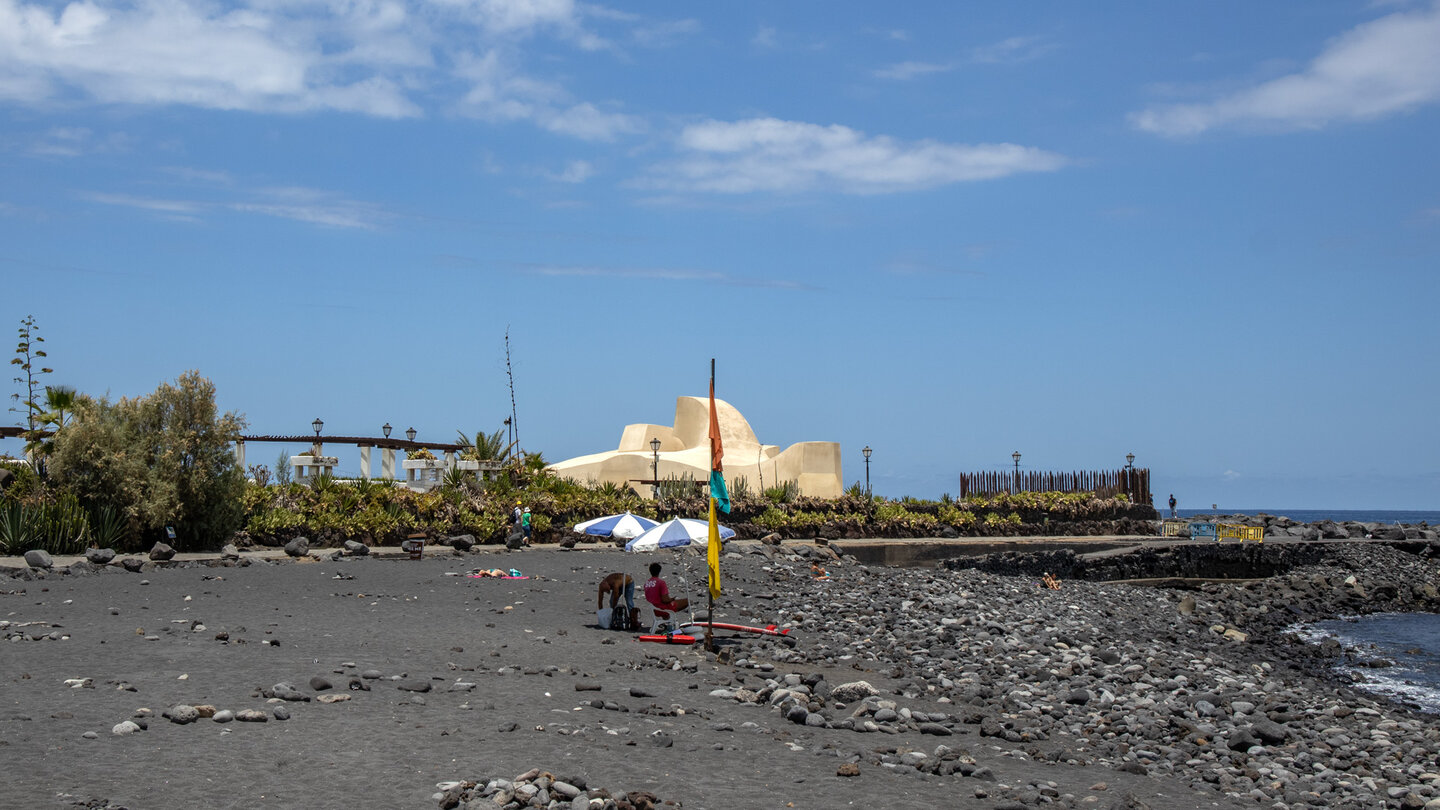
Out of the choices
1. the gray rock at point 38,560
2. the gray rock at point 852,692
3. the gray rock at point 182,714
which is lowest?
the gray rock at point 852,692

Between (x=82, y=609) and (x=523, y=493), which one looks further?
(x=523, y=493)

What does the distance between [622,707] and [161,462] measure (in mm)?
14780

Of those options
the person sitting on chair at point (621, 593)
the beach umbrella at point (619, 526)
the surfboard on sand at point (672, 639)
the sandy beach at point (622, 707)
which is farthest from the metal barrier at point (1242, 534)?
the surfboard on sand at point (672, 639)

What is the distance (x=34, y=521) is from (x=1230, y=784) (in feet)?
61.0

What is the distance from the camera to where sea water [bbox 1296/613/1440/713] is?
14492mm

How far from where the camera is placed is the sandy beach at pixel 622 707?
21.3 ft

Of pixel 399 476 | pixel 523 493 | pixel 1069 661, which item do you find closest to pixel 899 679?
pixel 1069 661

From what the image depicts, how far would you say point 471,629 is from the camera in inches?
495

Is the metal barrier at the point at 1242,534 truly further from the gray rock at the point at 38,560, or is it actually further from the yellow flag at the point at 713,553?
the gray rock at the point at 38,560

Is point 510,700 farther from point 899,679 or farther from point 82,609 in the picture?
point 82,609

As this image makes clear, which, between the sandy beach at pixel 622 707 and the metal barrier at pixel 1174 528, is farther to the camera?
the metal barrier at pixel 1174 528

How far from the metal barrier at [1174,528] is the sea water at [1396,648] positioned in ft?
39.4

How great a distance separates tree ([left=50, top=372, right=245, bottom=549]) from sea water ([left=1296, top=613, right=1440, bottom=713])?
1893 cm

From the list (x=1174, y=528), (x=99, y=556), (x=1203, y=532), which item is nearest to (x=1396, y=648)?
(x=1203, y=532)
